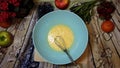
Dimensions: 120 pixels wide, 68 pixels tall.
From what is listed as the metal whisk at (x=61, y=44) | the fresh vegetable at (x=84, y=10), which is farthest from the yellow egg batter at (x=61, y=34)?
the fresh vegetable at (x=84, y=10)

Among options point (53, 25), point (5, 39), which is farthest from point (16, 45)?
point (53, 25)

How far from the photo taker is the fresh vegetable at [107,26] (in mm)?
839

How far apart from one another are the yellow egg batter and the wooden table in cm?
7

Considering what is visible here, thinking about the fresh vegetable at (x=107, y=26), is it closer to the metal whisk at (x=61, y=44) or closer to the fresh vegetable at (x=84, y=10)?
the fresh vegetable at (x=84, y=10)

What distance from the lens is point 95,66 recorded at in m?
0.77

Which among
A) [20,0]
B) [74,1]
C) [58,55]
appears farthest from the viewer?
[74,1]

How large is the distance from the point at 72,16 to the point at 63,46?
0.40ft

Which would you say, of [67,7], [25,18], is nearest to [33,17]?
[25,18]

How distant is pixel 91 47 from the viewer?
0.82m

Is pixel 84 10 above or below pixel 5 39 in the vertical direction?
above

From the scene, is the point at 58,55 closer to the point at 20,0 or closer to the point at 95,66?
the point at 95,66

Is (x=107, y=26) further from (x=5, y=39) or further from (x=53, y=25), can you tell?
(x=5, y=39)

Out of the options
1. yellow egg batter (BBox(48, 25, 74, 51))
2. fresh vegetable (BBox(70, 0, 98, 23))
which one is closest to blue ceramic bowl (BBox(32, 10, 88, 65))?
yellow egg batter (BBox(48, 25, 74, 51))

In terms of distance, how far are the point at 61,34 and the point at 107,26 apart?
0.65 feet
